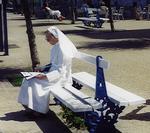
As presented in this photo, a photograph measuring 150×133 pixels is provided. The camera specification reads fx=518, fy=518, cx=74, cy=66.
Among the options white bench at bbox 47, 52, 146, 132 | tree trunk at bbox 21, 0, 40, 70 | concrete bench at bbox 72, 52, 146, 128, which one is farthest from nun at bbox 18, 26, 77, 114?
tree trunk at bbox 21, 0, 40, 70

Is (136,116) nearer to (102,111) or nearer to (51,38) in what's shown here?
(102,111)

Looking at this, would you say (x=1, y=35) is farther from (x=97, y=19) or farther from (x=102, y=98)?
(x=97, y=19)

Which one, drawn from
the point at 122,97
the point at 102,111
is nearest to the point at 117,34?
the point at 122,97

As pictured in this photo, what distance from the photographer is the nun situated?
824cm

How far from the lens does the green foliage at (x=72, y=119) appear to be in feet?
25.1

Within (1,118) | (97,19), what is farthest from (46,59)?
(97,19)

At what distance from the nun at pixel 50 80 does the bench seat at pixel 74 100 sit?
0.52 ft

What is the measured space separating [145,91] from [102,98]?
11.5ft

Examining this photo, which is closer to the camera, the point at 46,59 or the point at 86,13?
the point at 46,59

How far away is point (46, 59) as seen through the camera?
1566 centimetres

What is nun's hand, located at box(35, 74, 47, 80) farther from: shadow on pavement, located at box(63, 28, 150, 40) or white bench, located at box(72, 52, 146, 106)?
shadow on pavement, located at box(63, 28, 150, 40)

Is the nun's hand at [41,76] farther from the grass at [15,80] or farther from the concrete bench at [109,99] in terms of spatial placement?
the grass at [15,80]

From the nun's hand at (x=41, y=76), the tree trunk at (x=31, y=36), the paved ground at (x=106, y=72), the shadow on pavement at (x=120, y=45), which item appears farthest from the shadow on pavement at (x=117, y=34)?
the nun's hand at (x=41, y=76)

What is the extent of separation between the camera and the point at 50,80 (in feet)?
27.3
